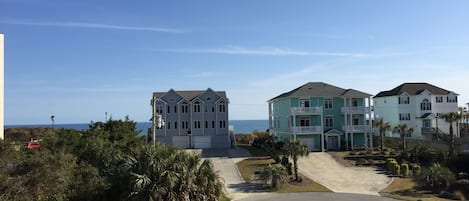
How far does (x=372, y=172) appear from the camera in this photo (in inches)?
1572

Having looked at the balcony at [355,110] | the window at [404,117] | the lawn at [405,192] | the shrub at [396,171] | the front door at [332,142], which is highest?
the balcony at [355,110]

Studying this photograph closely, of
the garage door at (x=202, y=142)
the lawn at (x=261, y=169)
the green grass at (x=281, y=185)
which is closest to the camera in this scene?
the green grass at (x=281, y=185)

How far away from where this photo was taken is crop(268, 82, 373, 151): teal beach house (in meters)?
53.6

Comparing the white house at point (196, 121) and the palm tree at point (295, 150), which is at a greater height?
the white house at point (196, 121)

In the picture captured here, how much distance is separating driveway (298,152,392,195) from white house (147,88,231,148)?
15.6 metres

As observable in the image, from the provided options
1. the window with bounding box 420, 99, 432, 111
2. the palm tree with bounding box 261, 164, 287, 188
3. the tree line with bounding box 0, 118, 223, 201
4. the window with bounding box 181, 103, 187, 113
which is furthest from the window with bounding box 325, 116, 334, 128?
the tree line with bounding box 0, 118, 223, 201

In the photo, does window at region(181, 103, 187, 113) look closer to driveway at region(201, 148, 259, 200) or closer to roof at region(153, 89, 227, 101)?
roof at region(153, 89, 227, 101)

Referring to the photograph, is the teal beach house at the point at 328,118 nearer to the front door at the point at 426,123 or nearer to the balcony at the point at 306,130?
the balcony at the point at 306,130

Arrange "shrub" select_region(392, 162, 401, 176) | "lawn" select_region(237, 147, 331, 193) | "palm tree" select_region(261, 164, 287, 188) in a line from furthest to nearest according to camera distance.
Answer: "shrub" select_region(392, 162, 401, 176), "palm tree" select_region(261, 164, 287, 188), "lawn" select_region(237, 147, 331, 193)

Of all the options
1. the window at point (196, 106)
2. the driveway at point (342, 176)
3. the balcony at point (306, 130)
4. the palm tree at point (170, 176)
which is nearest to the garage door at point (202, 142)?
the window at point (196, 106)

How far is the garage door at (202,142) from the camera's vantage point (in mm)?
58219

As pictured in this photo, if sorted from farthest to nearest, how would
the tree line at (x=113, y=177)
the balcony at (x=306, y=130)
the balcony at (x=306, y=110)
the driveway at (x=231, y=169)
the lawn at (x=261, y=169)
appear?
the balcony at (x=306, y=110)
the balcony at (x=306, y=130)
the lawn at (x=261, y=169)
the driveway at (x=231, y=169)
the tree line at (x=113, y=177)

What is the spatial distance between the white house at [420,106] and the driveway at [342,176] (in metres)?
22.6

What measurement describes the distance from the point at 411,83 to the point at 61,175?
2339 inches
